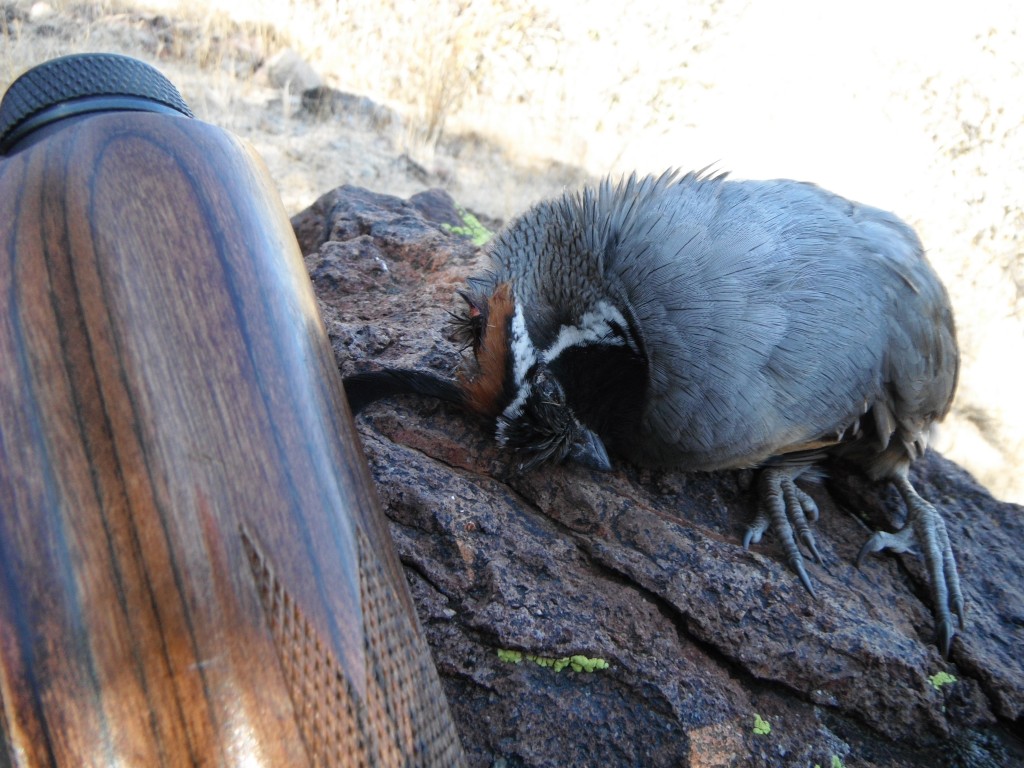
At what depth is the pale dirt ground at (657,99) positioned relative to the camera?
4863mm

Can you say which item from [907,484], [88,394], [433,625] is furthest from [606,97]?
[88,394]

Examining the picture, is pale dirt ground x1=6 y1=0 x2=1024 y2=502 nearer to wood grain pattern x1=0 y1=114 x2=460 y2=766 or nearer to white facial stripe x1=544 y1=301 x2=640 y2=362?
white facial stripe x1=544 y1=301 x2=640 y2=362

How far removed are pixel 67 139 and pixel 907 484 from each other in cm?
243

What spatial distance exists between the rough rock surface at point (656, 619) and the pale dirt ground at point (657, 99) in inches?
107

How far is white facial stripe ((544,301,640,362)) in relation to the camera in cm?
→ 190

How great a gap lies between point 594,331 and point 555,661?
2.60 ft

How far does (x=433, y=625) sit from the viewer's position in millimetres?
1654

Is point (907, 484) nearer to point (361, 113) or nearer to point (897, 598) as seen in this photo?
point (897, 598)

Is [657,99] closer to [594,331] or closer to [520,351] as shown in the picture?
[594,331]

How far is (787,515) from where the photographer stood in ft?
7.25

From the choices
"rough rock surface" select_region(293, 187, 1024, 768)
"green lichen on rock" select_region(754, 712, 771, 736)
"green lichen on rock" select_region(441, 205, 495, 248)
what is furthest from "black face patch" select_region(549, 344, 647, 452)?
"green lichen on rock" select_region(441, 205, 495, 248)

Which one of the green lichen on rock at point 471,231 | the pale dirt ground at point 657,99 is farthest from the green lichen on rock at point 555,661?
the pale dirt ground at point 657,99

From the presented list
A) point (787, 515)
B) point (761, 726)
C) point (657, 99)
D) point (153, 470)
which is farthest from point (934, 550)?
point (657, 99)

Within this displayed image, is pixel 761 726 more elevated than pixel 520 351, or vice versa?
pixel 520 351
